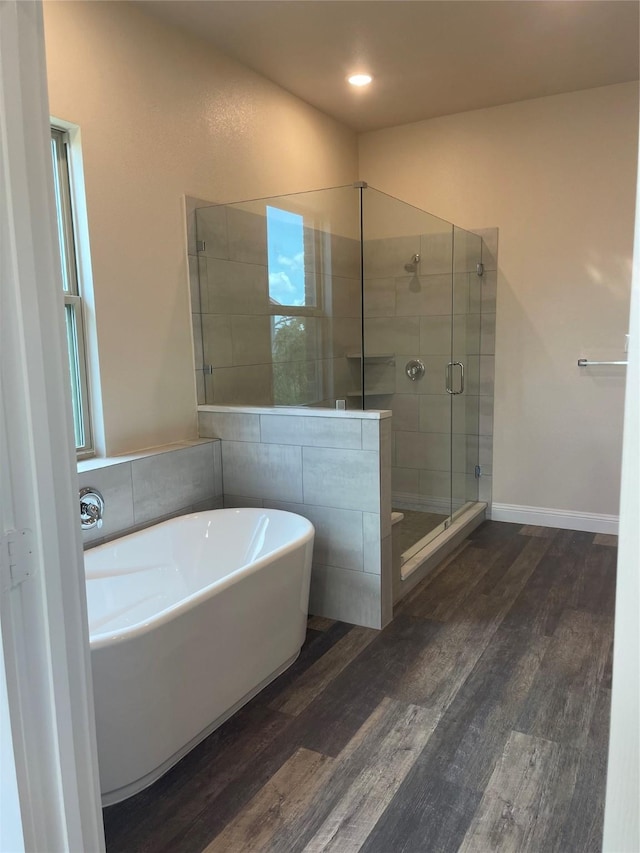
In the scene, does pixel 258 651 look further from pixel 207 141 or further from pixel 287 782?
pixel 207 141

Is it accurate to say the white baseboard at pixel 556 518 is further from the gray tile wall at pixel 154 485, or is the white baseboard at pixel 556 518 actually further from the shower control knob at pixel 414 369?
the gray tile wall at pixel 154 485

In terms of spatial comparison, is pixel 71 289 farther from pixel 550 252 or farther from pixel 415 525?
pixel 550 252

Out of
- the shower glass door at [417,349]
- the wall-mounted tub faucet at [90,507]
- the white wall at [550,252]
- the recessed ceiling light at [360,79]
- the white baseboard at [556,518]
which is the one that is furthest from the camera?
the white baseboard at [556,518]

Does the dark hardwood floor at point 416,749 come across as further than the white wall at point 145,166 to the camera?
No

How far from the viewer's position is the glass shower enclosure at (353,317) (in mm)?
3268

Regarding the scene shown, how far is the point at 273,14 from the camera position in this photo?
284cm

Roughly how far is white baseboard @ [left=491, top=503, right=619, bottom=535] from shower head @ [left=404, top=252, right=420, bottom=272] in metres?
1.74

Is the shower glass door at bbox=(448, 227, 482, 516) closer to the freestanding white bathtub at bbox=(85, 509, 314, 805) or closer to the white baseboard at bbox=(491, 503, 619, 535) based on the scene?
the white baseboard at bbox=(491, 503, 619, 535)

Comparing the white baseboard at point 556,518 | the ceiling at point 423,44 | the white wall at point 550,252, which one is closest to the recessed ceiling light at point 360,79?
the ceiling at point 423,44

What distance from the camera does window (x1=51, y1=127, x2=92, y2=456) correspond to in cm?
258

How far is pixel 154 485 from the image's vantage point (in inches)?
112

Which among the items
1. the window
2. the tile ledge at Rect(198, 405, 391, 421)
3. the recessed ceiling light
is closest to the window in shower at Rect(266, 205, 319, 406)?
the tile ledge at Rect(198, 405, 391, 421)

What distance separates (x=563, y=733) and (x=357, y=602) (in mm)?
1037

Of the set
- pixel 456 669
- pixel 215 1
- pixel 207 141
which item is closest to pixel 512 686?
pixel 456 669
